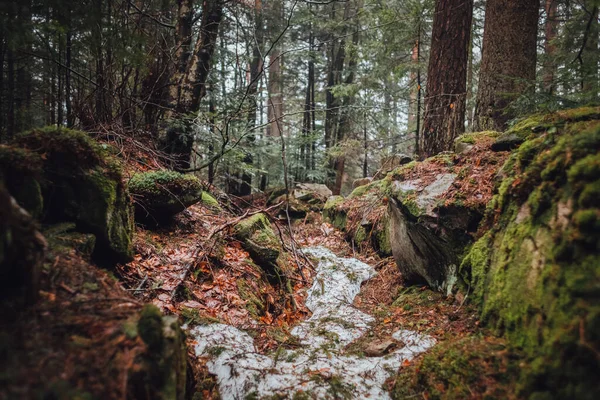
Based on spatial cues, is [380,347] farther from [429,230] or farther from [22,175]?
[22,175]

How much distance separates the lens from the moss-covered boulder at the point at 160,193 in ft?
13.6

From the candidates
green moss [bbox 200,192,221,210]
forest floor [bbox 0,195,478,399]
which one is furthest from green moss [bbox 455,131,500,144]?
green moss [bbox 200,192,221,210]

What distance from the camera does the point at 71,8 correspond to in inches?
111

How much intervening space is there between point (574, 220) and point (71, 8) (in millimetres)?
4225

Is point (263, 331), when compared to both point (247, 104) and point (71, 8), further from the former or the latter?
point (247, 104)

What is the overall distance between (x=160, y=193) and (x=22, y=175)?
224 centimetres

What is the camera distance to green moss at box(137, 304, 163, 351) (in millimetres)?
1602

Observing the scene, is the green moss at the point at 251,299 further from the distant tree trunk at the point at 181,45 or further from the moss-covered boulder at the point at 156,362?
the distant tree trunk at the point at 181,45

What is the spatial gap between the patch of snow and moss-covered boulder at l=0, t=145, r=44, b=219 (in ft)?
5.55

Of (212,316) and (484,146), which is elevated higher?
(484,146)

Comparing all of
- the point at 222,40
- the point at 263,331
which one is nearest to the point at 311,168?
the point at 222,40

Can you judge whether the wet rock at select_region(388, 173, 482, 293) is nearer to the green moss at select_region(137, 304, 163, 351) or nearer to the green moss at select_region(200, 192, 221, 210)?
the green moss at select_region(137, 304, 163, 351)

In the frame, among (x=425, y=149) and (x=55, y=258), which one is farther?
(x=425, y=149)

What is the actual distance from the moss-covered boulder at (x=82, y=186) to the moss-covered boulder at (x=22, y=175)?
199 millimetres
